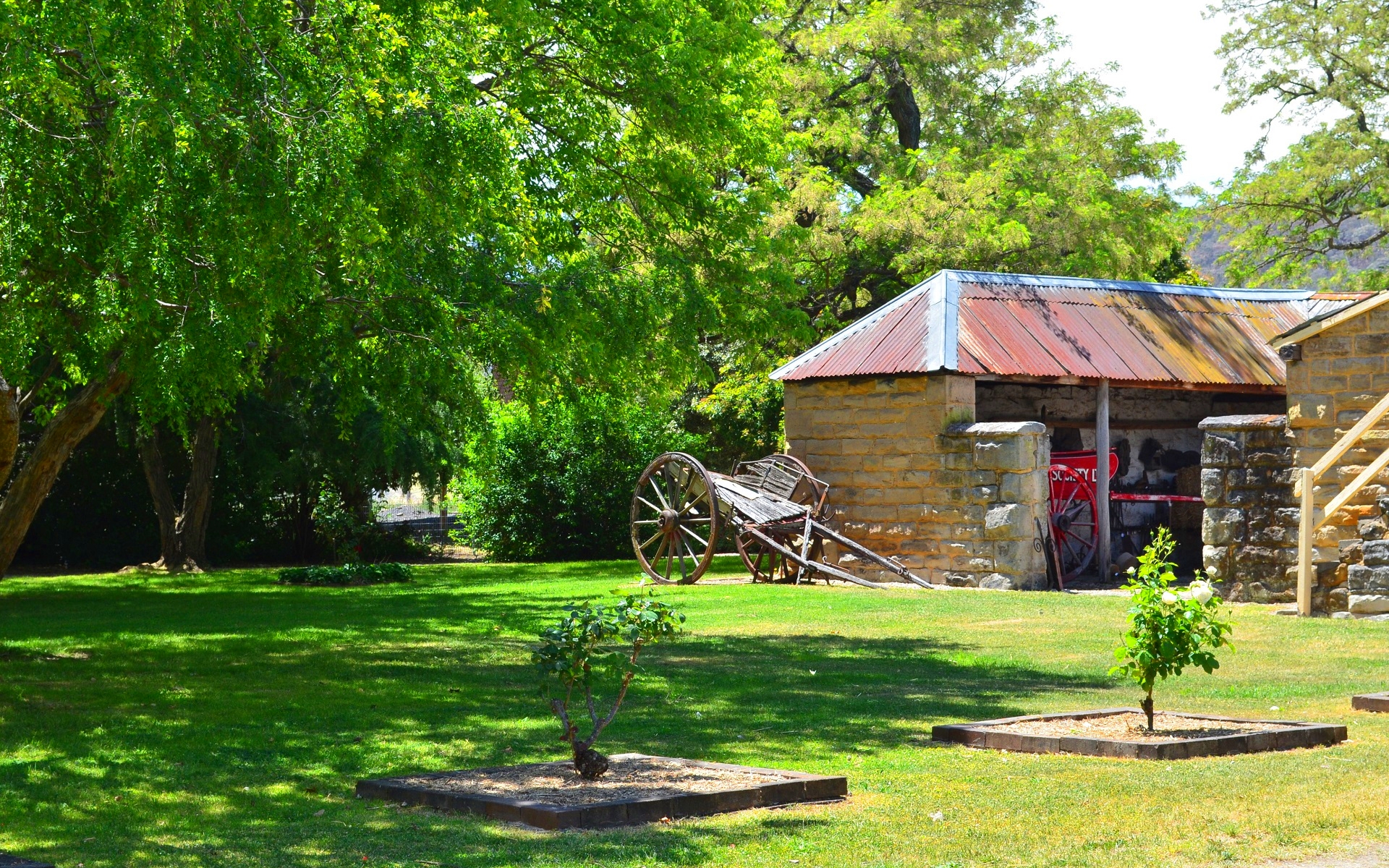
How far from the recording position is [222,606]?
1731cm

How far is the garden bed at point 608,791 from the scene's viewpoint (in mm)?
5766

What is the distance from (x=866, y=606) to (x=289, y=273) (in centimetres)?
911

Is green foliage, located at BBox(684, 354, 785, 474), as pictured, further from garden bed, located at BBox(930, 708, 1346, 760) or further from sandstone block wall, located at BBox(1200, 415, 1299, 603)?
garden bed, located at BBox(930, 708, 1346, 760)

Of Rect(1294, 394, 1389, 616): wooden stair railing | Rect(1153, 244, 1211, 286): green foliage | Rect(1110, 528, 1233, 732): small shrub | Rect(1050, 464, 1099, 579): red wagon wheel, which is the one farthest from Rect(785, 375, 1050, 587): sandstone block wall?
Rect(1153, 244, 1211, 286): green foliage

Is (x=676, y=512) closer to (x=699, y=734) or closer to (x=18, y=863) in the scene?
(x=699, y=734)

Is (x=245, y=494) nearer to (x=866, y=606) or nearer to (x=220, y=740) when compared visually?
(x=866, y=606)

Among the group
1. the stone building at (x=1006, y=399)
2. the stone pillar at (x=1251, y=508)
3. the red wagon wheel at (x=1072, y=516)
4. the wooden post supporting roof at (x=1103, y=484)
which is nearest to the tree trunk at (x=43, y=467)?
the stone building at (x=1006, y=399)

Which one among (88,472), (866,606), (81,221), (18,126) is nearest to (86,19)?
(18,126)

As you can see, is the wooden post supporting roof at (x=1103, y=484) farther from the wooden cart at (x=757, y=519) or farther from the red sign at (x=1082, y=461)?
the wooden cart at (x=757, y=519)

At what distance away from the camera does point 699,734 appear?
8.00 m

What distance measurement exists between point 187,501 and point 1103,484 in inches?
568

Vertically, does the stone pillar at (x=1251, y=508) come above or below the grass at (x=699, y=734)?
above

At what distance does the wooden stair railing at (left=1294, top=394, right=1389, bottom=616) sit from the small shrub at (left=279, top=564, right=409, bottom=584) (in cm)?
1279

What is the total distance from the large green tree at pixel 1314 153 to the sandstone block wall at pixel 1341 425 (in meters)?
19.6
